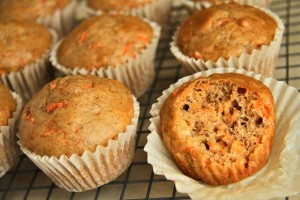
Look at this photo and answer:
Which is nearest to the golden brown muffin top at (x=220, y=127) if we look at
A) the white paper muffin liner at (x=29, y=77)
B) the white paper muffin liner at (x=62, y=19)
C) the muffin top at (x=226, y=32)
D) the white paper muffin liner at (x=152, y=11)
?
the muffin top at (x=226, y=32)

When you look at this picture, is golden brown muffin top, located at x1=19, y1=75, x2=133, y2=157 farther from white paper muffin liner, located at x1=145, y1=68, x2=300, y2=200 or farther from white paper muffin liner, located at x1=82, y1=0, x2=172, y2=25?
white paper muffin liner, located at x1=82, y1=0, x2=172, y2=25

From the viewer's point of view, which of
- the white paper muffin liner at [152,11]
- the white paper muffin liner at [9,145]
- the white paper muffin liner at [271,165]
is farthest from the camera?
the white paper muffin liner at [152,11]

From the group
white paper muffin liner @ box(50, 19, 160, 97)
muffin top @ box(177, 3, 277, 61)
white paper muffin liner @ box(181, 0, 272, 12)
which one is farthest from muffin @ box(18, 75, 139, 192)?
white paper muffin liner @ box(181, 0, 272, 12)

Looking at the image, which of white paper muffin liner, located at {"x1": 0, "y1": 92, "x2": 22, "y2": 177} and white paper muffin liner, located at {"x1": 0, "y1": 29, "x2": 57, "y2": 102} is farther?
white paper muffin liner, located at {"x1": 0, "y1": 29, "x2": 57, "y2": 102}

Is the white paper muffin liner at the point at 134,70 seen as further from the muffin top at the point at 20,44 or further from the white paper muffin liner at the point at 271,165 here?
the white paper muffin liner at the point at 271,165

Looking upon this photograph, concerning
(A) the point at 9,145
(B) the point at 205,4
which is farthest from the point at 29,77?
(B) the point at 205,4

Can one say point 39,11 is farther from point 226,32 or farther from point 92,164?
point 92,164
